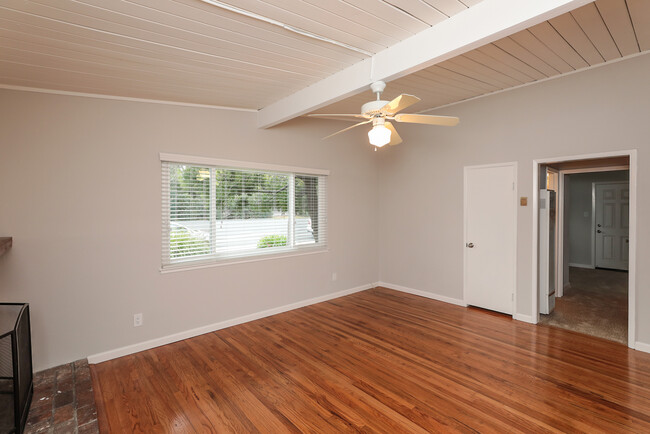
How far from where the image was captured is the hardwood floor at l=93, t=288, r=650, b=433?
2.23 metres

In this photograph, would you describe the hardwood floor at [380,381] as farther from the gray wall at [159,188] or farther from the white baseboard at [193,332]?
the gray wall at [159,188]

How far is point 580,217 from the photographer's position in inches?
305

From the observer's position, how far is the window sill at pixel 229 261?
355 centimetres

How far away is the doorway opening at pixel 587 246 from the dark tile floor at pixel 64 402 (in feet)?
15.0

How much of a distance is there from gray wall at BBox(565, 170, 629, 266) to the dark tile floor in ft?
30.0

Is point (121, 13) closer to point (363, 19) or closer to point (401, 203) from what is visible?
point (363, 19)

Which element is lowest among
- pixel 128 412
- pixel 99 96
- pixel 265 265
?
pixel 128 412

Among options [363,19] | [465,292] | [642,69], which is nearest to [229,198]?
[363,19]

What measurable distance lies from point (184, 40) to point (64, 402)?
2.75 meters

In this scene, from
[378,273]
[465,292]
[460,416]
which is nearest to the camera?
[460,416]

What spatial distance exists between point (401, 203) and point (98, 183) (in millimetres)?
4193

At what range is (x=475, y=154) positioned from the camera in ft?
14.9

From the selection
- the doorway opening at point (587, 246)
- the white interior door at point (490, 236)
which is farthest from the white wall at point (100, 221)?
the doorway opening at point (587, 246)

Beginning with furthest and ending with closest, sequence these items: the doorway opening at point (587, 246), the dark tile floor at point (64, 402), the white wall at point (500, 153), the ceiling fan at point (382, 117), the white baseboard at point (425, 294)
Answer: the white baseboard at point (425, 294) → the doorway opening at point (587, 246) → the white wall at point (500, 153) → the ceiling fan at point (382, 117) → the dark tile floor at point (64, 402)
